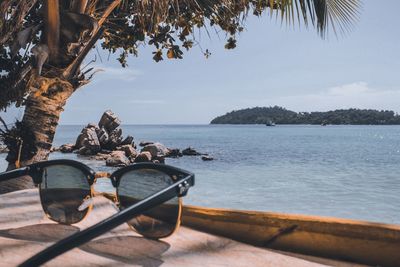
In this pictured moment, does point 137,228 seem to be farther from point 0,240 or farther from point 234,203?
point 234,203

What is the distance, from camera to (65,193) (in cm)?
190

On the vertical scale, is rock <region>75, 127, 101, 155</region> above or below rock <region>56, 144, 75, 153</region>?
above

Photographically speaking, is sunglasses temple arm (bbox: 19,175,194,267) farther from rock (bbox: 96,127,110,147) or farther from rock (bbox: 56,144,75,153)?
rock (bbox: 56,144,75,153)

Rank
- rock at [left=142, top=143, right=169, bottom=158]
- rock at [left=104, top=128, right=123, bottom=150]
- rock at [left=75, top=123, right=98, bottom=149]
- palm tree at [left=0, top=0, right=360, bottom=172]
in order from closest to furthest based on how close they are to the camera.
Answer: palm tree at [left=0, top=0, right=360, bottom=172], rock at [left=142, top=143, right=169, bottom=158], rock at [left=75, top=123, right=98, bottom=149], rock at [left=104, top=128, right=123, bottom=150]

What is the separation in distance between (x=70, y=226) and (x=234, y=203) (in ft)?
47.9

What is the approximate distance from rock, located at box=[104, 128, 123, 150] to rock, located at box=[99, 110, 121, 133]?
1.41 feet

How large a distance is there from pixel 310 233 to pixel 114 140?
3352 cm

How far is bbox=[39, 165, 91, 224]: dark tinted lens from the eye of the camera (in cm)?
179

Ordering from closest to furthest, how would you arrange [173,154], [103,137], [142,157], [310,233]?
[310,233] → [142,157] → [103,137] → [173,154]

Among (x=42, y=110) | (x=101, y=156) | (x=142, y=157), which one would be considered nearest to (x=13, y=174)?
(x=42, y=110)

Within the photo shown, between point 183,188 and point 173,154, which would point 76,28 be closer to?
point 183,188

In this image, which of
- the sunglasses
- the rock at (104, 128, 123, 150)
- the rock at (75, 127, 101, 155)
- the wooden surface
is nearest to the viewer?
the wooden surface


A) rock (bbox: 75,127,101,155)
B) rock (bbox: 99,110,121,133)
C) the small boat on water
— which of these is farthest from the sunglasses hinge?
rock (bbox: 99,110,121,133)

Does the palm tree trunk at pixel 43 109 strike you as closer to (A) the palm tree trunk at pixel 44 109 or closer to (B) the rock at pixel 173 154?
(A) the palm tree trunk at pixel 44 109
